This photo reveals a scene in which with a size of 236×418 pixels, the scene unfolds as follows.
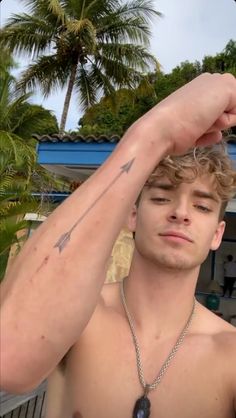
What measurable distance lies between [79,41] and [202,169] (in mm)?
18019

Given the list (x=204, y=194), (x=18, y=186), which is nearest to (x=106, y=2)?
(x=18, y=186)

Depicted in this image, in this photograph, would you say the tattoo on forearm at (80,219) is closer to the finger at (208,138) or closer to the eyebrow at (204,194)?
the finger at (208,138)

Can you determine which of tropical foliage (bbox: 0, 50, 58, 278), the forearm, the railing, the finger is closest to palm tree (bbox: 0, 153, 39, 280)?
tropical foliage (bbox: 0, 50, 58, 278)

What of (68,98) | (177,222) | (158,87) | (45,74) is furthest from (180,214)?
(158,87)

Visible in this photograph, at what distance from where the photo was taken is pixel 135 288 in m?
1.42

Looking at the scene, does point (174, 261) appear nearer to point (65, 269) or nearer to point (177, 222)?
point (177, 222)

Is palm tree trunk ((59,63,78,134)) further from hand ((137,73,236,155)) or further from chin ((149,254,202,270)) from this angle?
hand ((137,73,236,155))

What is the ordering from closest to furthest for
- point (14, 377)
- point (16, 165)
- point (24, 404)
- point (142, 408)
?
point (14, 377), point (142, 408), point (24, 404), point (16, 165)

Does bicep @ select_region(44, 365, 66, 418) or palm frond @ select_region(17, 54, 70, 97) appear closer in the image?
bicep @ select_region(44, 365, 66, 418)

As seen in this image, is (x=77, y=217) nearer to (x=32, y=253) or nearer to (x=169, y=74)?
(x=32, y=253)

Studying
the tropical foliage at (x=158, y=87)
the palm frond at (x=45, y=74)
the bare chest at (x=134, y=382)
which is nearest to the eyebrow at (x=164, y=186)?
the bare chest at (x=134, y=382)

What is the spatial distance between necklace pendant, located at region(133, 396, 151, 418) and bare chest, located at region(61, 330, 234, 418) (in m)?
0.01

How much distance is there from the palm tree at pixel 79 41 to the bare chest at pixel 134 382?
17219 mm

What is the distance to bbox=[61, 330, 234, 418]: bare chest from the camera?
1.25m
